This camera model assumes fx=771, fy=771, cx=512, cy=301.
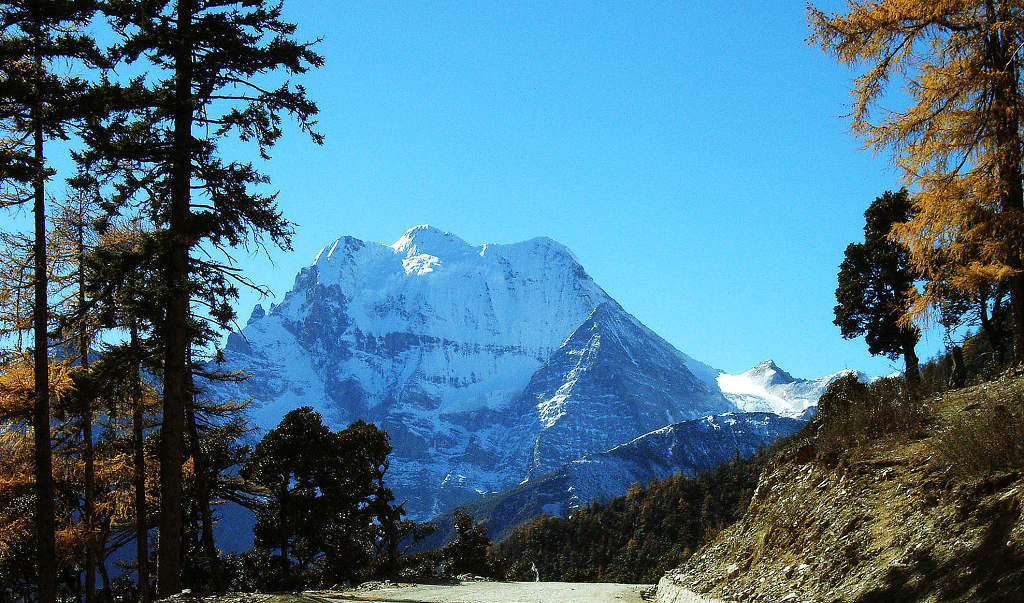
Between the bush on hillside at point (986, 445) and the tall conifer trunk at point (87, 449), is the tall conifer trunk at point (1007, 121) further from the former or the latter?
the tall conifer trunk at point (87, 449)

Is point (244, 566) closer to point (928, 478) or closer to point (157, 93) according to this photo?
point (157, 93)

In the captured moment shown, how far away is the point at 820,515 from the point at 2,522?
59.5ft

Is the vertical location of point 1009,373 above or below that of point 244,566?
above

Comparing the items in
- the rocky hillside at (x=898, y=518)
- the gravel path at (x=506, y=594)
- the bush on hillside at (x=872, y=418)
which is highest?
the bush on hillside at (x=872, y=418)

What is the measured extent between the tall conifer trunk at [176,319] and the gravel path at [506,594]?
13.9 feet

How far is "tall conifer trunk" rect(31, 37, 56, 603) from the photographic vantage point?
13.2m

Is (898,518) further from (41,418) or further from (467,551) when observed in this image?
(467,551)

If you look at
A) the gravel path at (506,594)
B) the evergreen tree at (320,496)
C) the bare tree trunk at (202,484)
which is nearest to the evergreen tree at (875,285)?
the gravel path at (506,594)

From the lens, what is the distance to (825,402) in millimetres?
16141

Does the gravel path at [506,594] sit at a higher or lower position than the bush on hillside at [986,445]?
lower

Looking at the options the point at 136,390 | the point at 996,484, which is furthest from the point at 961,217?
the point at 136,390

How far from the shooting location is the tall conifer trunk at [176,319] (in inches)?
528

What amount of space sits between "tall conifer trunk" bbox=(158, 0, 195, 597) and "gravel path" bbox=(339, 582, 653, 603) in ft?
13.9

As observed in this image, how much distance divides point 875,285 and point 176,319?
27264 mm
